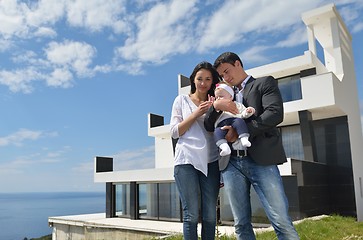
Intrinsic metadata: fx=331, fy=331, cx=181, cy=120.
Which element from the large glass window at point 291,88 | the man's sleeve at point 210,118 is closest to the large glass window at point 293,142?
the large glass window at point 291,88

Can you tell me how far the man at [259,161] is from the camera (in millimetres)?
2160

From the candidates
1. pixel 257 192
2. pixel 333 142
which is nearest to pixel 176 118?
pixel 257 192

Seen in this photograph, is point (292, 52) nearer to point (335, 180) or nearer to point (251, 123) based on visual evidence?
point (335, 180)

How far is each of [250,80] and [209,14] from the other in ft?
23.5

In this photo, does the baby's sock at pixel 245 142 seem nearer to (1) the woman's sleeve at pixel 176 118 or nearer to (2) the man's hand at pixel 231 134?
(2) the man's hand at pixel 231 134

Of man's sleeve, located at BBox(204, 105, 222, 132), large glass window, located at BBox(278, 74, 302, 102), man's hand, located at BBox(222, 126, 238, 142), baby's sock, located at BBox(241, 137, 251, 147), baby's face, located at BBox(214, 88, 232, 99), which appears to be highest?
large glass window, located at BBox(278, 74, 302, 102)

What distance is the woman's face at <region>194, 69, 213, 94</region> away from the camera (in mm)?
2678

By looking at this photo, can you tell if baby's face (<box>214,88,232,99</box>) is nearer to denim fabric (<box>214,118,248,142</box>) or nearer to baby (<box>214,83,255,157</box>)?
baby (<box>214,83,255,157</box>)

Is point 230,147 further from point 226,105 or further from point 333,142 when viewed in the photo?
point 333,142

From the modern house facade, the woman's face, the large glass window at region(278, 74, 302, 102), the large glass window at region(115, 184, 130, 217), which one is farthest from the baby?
the large glass window at region(115, 184, 130, 217)

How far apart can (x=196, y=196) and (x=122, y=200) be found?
1476 centimetres

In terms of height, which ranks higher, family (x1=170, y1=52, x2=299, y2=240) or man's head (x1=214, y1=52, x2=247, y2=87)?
man's head (x1=214, y1=52, x2=247, y2=87)

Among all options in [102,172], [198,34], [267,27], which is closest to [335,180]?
[267,27]

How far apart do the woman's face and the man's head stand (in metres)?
0.15
